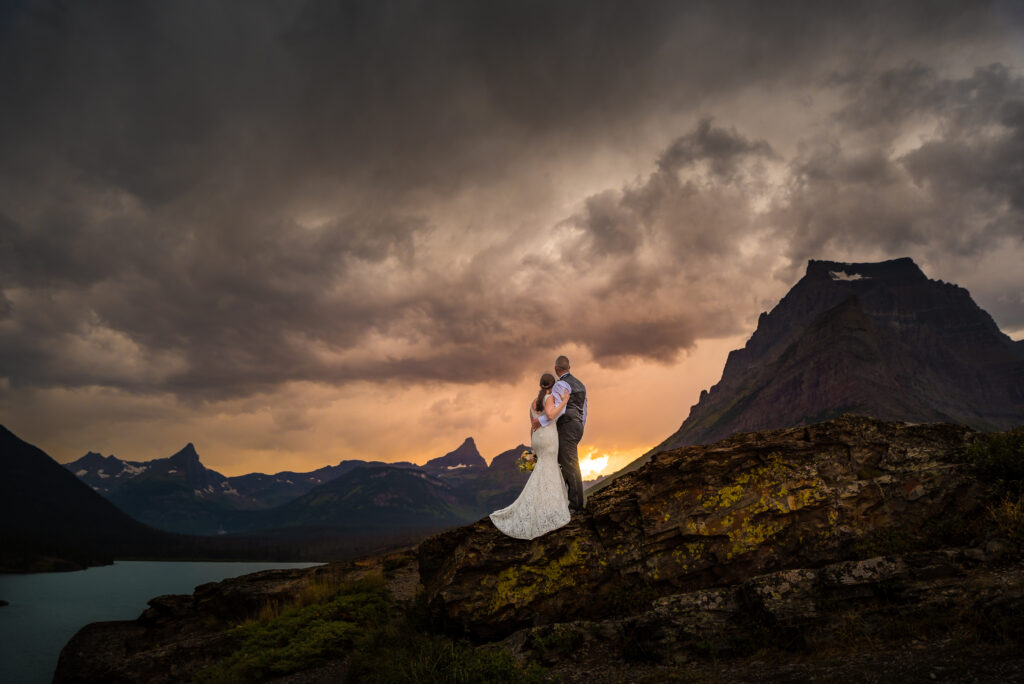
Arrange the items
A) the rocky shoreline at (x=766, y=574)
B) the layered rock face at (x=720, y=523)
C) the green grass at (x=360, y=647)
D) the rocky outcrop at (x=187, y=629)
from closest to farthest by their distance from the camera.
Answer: the rocky shoreline at (x=766, y=574), the green grass at (x=360, y=647), the layered rock face at (x=720, y=523), the rocky outcrop at (x=187, y=629)

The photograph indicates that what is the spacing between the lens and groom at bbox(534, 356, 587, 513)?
13719mm

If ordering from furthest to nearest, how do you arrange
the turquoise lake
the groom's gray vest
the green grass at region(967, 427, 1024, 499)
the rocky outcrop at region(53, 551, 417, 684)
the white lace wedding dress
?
the turquoise lake, the rocky outcrop at region(53, 551, 417, 684), the groom's gray vest, the white lace wedding dress, the green grass at region(967, 427, 1024, 499)

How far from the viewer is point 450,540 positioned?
15.4 metres

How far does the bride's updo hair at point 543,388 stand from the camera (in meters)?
13.7

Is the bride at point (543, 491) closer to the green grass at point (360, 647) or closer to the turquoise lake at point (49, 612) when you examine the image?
the green grass at point (360, 647)

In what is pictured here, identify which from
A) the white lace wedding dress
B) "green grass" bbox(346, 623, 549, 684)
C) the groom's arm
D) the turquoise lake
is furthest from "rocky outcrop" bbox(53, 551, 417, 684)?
the turquoise lake

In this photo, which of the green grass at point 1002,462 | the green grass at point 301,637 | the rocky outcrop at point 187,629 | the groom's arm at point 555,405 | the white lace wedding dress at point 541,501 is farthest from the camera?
the rocky outcrop at point 187,629

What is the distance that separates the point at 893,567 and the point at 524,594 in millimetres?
7476

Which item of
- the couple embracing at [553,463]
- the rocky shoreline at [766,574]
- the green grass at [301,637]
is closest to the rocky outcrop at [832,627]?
the rocky shoreline at [766,574]

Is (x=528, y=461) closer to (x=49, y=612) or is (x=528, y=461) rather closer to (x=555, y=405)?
(x=555, y=405)

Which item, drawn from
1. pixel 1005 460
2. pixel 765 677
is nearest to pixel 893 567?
pixel 765 677

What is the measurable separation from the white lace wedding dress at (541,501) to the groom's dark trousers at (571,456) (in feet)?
0.66

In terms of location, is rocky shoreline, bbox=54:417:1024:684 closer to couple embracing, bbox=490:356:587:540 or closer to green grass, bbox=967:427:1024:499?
green grass, bbox=967:427:1024:499

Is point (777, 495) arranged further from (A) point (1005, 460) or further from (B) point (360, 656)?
(B) point (360, 656)
